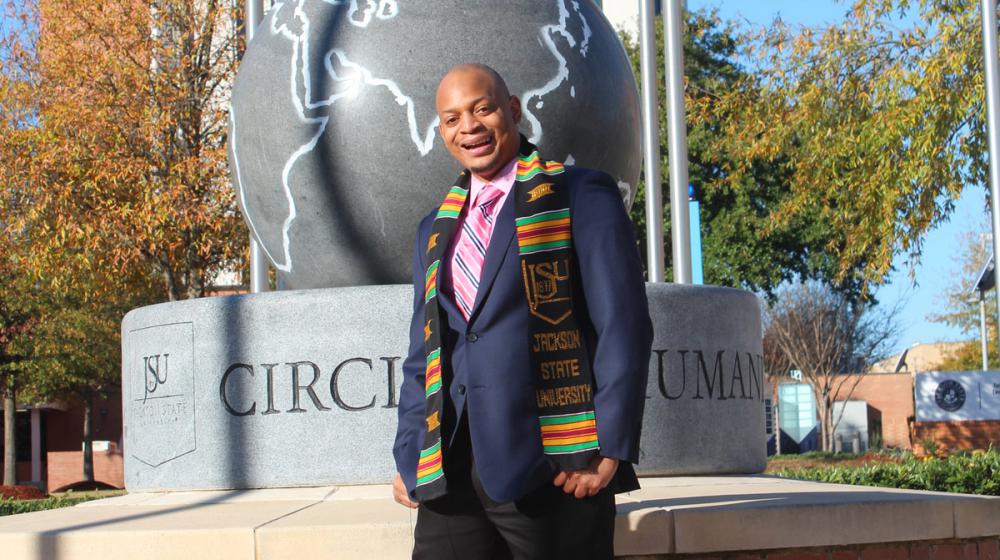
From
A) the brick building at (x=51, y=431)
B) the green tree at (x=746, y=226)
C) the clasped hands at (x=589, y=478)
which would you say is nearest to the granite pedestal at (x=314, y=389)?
the clasped hands at (x=589, y=478)

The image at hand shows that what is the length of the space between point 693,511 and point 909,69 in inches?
581

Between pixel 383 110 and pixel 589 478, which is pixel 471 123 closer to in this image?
pixel 589 478

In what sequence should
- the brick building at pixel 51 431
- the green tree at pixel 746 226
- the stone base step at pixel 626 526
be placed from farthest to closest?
the brick building at pixel 51 431, the green tree at pixel 746 226, the stone base step at pixel 626 526

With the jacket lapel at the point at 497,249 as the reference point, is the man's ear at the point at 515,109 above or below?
above

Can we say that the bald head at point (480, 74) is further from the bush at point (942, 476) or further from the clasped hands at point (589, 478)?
the bush at point (942, 476)

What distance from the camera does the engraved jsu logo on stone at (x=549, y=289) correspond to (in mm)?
2746

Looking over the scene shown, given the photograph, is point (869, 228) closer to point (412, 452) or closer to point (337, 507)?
point (337, 507)

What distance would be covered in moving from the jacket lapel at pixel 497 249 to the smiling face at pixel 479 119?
0.14 m

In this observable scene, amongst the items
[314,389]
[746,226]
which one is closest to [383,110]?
[314,389]

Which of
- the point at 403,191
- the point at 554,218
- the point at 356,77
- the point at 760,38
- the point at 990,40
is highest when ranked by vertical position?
the point at 760,38

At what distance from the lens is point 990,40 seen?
1258 cm

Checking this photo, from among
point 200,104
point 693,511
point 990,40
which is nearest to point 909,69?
point 990,40

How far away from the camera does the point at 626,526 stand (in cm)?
387

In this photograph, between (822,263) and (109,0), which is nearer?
(109,0)
